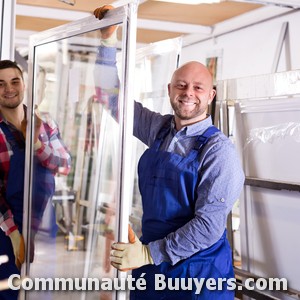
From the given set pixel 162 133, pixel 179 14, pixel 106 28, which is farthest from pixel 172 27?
pixel 106 28

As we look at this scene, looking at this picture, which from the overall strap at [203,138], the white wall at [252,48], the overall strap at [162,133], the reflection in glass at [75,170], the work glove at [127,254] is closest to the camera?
the work glove at [127,254]

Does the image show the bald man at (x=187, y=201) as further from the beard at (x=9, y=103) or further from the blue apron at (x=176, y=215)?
the beard at (x=9, y=103)

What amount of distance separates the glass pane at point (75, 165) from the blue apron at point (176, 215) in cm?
17

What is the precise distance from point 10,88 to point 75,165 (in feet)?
9.87

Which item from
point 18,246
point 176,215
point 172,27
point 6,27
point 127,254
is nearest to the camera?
point 127,254

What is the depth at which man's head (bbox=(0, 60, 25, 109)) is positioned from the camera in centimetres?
225

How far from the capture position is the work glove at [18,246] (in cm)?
219

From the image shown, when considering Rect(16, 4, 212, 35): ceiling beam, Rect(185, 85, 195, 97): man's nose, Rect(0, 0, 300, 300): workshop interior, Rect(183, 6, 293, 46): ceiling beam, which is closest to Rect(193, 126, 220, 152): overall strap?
Rect(185, 85, 195, 97): man's nose

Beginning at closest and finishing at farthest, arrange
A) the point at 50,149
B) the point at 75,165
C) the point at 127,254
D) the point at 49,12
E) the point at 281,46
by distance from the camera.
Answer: the point at 127,254, the point at 50,149, the point at 281,46, the point at 49,12, the point at 75,165

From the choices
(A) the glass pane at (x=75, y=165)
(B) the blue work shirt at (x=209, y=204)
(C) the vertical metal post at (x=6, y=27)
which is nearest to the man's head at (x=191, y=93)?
(B) the blue work shirt at (x=209, y=204)

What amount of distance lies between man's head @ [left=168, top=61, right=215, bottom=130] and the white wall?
1.45 meters

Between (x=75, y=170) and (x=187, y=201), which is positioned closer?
(x=187, y=201)

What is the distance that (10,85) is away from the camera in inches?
89.5

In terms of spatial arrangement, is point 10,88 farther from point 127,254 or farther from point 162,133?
point 127,254
